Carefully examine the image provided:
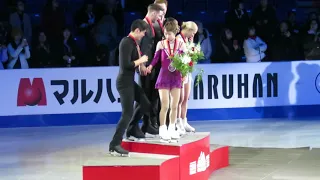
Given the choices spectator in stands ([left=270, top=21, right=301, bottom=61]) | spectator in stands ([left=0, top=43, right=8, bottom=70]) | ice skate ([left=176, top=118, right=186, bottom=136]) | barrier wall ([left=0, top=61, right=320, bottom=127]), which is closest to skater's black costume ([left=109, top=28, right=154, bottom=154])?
ice skate ([left=176, top=118, right=186, bottom=136])

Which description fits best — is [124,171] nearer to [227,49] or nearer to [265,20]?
[227,49]

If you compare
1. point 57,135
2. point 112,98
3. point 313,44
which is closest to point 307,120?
point 313,44

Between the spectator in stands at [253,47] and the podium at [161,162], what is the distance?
6423 millimetres

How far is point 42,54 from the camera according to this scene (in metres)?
15.4

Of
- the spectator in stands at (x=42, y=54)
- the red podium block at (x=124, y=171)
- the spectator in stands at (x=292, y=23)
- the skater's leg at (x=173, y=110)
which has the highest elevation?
the spectator in stands at (x=292, y=23)

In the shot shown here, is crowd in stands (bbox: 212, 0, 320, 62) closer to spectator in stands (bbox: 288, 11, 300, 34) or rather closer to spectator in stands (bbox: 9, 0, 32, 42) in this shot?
spectator in stands (bbox: 288, 11, 300, 34)

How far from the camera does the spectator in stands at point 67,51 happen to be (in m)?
15.5

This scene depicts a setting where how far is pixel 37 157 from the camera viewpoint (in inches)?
443

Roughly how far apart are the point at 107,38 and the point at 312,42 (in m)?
4.74

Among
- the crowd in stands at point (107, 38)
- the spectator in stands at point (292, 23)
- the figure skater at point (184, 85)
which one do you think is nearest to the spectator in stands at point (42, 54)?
the crowd in stands at point (107, 38)

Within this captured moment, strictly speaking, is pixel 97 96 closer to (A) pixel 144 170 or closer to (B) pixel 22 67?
(B) pixel 22 67

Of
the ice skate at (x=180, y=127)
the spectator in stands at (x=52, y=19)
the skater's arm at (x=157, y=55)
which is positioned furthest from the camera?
the spectator in stands at (x=52, y=19)

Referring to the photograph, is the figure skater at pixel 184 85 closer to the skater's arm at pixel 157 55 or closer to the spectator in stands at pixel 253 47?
the skater's arm at pixel 157 55

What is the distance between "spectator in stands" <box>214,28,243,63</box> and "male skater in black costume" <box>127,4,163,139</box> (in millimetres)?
7051
